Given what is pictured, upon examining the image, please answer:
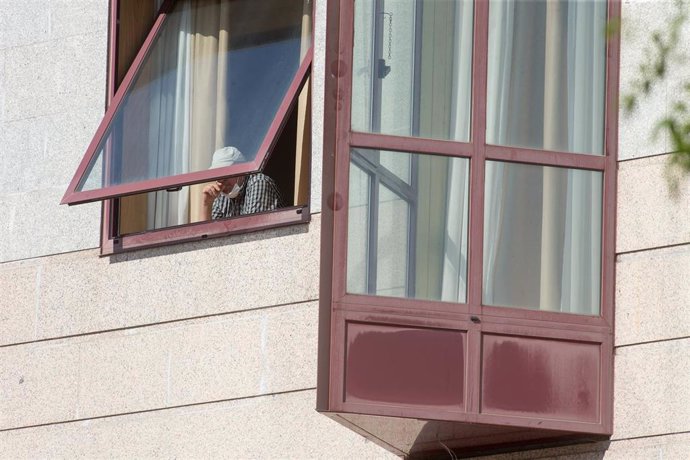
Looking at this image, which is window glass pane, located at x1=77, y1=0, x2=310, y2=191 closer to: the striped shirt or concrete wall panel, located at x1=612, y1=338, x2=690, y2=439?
the striped shirt

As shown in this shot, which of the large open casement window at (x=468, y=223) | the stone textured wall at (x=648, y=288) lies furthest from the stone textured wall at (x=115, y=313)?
the stone textured wall at (x=648, y=288)

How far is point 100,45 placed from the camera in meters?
12.9

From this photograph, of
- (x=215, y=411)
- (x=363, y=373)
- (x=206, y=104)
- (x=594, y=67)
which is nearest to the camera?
(x=363, y=373)

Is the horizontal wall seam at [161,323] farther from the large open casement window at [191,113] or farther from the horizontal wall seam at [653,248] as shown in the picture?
the horizontal wall seam at [653,248]

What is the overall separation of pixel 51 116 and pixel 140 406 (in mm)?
2238

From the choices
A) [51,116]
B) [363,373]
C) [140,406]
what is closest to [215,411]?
[140,406]

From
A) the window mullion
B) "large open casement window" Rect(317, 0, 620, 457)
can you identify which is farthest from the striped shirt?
the window mullion

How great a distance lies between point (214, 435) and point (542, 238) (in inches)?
97.8

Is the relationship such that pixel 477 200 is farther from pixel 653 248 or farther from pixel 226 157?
pixel 226 157

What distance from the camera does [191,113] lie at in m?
12.7

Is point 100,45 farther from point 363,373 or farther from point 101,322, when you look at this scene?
point 363,373

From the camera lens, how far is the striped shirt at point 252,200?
12.0 metres

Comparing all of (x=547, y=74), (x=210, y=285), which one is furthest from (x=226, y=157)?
(x=547, y=74)

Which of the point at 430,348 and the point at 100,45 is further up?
the point at 100,45
